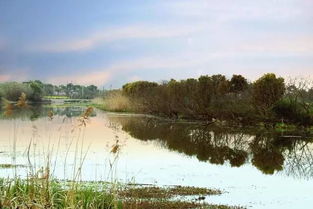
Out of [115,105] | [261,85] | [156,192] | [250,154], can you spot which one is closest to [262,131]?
[261,85]

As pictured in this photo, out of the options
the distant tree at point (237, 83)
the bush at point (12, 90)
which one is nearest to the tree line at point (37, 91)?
the bush at point (12, 90)

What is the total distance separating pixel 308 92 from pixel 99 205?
23.8m

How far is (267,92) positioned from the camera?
95.7 feet

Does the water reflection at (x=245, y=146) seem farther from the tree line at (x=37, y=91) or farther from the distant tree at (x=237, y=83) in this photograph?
the tree line at (x=37, y=91)

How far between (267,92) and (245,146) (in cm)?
973

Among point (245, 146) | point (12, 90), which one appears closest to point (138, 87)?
point (12, 90)

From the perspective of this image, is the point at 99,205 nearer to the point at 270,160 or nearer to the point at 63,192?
the point at 63,192

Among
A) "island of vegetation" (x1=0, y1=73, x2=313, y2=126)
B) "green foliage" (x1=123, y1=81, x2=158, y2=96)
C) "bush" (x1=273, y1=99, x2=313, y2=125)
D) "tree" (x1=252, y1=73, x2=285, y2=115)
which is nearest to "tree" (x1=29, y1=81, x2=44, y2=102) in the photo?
"green foliage" (x1=123, y1=81, x2=158, y2=96)

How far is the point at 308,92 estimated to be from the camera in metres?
29.7

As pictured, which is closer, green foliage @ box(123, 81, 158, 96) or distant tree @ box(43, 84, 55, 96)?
green foliage @ box(123, 81, 158, 96)

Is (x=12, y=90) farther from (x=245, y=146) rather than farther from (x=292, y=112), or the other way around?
(x=245, y=146)

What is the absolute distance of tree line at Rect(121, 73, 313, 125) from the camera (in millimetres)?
28750

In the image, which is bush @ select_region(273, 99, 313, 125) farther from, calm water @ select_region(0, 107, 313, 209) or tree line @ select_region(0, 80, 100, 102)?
tree line @ select_region(0, 80, 100, 102)

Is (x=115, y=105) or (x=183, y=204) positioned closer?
(x=183, y=204)
